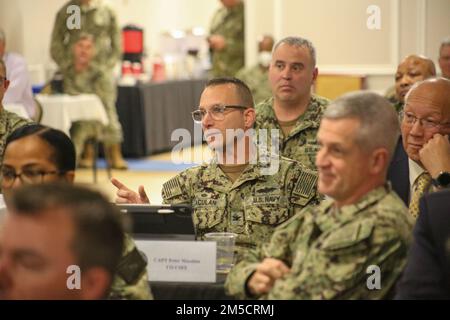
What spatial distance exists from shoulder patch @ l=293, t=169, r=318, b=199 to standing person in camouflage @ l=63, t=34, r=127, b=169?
617cm

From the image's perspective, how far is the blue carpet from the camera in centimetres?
1045

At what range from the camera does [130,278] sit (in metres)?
2.61

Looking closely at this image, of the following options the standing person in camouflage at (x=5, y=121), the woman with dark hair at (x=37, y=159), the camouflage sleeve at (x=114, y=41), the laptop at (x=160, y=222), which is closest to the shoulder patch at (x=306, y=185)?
the laptop at (x=160, y=222)

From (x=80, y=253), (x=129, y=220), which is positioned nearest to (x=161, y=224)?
(x=129, y=220)

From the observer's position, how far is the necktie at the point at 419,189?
11.6ft

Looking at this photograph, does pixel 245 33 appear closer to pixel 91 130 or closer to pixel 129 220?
pixel 91 130

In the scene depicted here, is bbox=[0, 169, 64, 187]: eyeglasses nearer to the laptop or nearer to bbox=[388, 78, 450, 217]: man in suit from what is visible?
the laptop

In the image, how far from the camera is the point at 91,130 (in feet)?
32.5

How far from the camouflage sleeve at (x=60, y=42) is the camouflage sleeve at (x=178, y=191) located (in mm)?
6259

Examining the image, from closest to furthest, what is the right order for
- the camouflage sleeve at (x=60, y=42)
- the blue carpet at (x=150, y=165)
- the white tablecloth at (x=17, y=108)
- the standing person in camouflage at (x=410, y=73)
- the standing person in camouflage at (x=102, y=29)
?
1. the standing person in camouflage at (x=410, y=73)
2. the white tablecloth at (x=17, y=108)
3. the camouflage sleeve at (x=60, y=42)
4. the standing person in camouflage at (x=102, y=29)
5. the blue carpet at (x=150, y=165)

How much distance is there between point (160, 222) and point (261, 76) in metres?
5.93

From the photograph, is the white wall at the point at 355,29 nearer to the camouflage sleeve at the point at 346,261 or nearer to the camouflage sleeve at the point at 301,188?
the camouflage sleeve at the point at 301,188

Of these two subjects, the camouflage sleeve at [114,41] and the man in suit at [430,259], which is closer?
the man in suit at [430,259]
